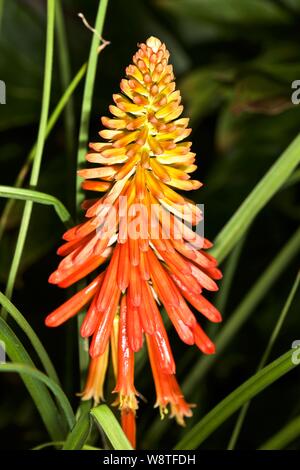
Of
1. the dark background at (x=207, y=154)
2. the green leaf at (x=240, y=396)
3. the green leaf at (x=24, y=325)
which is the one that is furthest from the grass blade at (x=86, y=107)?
the dark background at (x=207, y=154)

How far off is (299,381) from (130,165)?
0.80m

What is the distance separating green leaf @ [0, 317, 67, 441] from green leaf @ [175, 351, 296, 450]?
0.13m

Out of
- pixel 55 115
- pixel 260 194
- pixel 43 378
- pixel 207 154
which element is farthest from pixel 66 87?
pixel 207 154

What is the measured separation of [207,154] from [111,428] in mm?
990

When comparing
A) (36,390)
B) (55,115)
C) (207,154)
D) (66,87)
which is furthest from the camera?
(207,154)

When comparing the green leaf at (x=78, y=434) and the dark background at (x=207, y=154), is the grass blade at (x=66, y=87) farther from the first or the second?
the green leaf at (x=78, y=434)

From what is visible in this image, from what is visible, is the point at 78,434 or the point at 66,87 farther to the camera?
the point at 66,87

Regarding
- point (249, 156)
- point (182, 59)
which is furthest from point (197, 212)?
point (182, 59)

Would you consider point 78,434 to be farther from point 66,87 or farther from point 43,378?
point 66,87

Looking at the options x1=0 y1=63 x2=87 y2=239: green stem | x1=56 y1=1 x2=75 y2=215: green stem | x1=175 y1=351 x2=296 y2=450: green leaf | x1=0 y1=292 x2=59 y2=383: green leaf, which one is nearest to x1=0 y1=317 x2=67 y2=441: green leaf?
x1=0 y1=292 x2=59 y2=383: green leaf

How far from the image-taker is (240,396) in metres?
0.61

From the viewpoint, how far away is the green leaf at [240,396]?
58 cm

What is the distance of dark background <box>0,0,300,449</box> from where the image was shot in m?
1.17

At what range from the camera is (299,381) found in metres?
1.28
